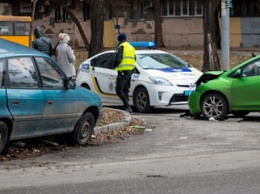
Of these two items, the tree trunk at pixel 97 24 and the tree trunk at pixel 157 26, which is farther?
the tree trunk at pixel 157 26

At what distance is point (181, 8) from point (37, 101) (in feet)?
132

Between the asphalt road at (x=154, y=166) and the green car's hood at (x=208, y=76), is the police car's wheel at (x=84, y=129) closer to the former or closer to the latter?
the asphalt road at (x=154, y=166)

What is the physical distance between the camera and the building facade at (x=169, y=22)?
155 feet

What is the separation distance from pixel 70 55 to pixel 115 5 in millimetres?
33320

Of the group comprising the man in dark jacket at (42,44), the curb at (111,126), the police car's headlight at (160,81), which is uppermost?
the man in dark jacket at (42,44)

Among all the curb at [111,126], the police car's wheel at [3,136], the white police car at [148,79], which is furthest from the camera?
the white police car at [148,79]

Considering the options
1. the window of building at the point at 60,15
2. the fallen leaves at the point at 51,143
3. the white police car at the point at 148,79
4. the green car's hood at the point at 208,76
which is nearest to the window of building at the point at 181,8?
the window of building at the point at 60,15

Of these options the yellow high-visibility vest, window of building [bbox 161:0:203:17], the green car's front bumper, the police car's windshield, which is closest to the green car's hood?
the green car's front bumper

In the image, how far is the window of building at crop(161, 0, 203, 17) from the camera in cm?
4881

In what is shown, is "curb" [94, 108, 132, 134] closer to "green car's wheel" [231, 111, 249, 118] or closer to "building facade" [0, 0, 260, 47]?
"green car's wheel" [231, 111, 249, 118]

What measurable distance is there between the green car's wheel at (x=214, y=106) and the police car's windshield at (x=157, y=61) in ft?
8.27

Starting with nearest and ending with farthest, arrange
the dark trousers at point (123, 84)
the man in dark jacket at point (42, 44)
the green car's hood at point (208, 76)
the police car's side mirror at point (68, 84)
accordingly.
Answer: the police car's side mirror at point (68, 84)
the green car's hood at point (208, 76)
the dark trousers at point (123, 84)
the man in dark jacket at point (42, 44)

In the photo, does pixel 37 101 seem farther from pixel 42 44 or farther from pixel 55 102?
pixel 42 44

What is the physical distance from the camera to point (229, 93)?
48.3ft
